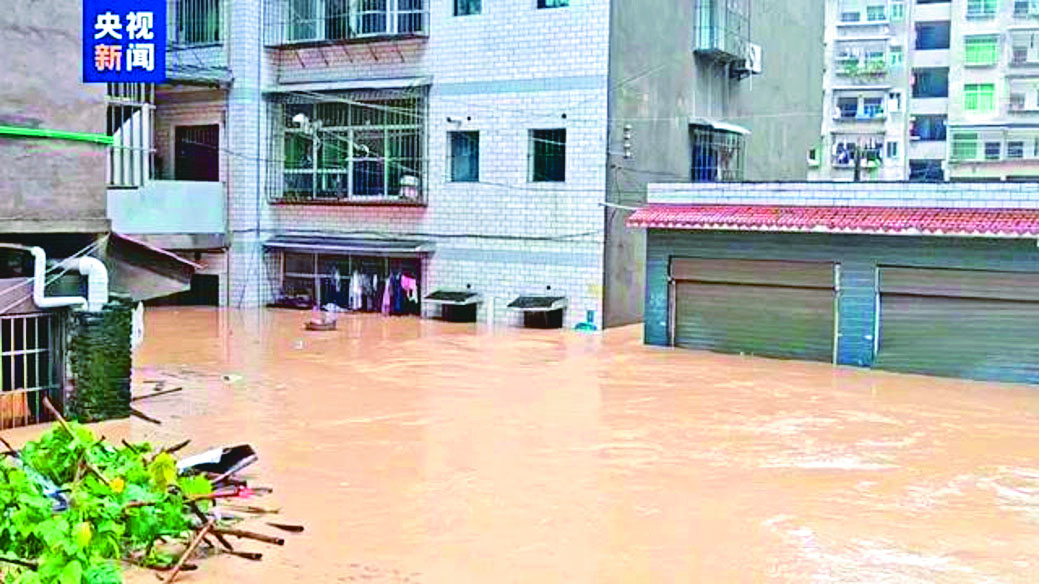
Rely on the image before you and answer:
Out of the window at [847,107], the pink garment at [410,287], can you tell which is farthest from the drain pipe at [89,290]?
the window at [847,107]

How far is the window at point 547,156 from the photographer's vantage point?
22547mm

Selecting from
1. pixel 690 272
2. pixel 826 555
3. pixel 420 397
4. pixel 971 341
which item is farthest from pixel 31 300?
pixel 971 341

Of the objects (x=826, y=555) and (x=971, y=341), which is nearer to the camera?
(x=826, y=555)

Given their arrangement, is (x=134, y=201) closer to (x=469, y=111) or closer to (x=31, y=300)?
(x=469, y=111)

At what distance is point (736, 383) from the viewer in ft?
54.0

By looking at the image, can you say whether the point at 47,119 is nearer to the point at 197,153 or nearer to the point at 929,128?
the point at 197,153

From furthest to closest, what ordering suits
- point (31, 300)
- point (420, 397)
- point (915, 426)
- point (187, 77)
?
point (187, 77), point (420, 397), point (915, 426), point (31, 300)

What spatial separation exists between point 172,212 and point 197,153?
2553 millimetres

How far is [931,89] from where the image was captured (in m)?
43.7

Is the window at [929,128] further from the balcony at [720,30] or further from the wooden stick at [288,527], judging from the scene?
the wooden stick at [288,527]

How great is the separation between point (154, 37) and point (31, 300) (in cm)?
313

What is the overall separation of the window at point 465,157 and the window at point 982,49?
25.5m

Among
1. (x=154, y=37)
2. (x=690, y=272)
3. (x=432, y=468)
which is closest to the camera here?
(x=432, y=468)

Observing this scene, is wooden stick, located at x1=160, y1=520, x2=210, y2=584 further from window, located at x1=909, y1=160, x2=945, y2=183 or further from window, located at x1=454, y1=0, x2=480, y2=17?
window, located at x1=909, y1=160, x2=945, y2=183
